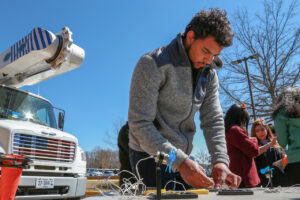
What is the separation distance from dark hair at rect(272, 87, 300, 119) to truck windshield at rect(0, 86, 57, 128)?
14.7 ft

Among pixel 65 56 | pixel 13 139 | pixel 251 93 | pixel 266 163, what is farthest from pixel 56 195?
pixel 251 93

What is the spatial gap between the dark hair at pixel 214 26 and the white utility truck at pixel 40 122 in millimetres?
3862

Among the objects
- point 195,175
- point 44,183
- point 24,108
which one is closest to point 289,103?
point 195,175

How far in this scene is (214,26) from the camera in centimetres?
179

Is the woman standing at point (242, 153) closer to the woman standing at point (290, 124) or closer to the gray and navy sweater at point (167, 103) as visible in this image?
the woman standing at point (290, 124)

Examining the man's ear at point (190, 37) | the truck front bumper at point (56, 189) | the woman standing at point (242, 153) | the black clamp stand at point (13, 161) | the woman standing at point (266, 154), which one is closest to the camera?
the black clamp stand at point (13, 161)

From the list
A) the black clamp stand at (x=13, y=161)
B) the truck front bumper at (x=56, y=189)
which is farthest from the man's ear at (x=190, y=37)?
the truck front bumper at (x=56, y=189)

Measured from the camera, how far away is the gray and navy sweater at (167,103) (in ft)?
5.59

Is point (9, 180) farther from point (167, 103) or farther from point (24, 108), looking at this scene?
point (24, 108)

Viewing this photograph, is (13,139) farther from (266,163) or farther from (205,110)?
(266,163)

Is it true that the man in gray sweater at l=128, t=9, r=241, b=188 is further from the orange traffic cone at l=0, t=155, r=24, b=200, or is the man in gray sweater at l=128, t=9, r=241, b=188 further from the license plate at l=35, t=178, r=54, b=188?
the license plate at l=35, t=178, r=54, b=188

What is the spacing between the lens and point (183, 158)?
1480mm

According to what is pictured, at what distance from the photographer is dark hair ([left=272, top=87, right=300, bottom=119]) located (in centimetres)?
300

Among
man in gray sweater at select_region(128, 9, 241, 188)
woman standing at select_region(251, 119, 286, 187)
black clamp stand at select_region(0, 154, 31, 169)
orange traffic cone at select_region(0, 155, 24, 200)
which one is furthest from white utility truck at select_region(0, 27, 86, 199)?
black clamp stand at select_region(0, 154, 31, 169)
